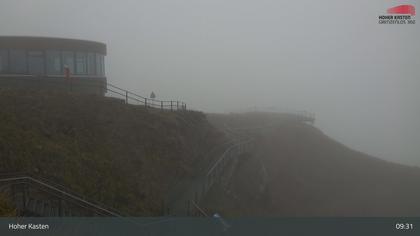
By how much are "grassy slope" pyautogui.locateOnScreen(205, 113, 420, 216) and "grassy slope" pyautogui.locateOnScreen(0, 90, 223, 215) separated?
1664 mm

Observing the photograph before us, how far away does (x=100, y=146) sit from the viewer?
11578mm

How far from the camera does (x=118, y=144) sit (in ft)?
39.6

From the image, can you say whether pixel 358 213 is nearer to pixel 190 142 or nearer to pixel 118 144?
pixel 118 144

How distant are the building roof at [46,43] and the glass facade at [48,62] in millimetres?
255

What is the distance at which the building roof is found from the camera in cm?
1419

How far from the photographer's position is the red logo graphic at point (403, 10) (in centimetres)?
913

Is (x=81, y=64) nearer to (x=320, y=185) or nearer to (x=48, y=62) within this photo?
(x=48, y=62)

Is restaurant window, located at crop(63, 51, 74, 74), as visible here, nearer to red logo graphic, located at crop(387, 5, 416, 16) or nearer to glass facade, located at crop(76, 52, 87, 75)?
glass facade, located at crop(76, 52, 87, 75)

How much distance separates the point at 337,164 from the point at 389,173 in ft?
4.67

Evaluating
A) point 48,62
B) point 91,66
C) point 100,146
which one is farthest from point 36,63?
point 100,146

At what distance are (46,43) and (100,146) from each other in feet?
18.8
